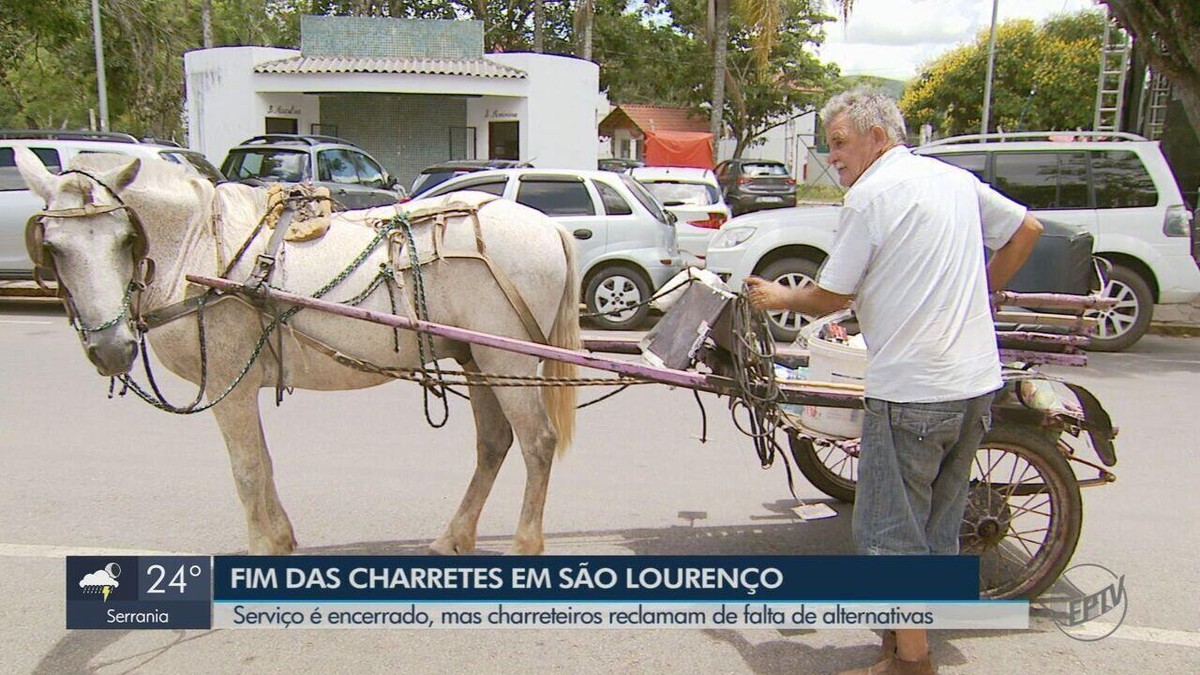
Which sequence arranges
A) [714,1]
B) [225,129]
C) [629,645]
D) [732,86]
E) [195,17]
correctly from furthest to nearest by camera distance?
[195,17] → [732,86] → [714,1] → [225,129] → [629,645]

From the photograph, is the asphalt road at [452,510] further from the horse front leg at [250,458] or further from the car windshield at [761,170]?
the car windshield at [761,170]

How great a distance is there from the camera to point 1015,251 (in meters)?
3.12

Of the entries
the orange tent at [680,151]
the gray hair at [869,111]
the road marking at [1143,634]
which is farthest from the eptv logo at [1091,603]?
the orange tent at [680,151]

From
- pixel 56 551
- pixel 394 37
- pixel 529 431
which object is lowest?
pixel 56 551

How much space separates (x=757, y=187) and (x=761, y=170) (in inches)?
32.8

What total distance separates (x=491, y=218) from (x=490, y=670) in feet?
5.76

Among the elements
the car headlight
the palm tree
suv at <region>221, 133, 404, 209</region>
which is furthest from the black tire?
the palm tree

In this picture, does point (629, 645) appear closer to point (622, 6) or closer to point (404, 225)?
point (404, 225)

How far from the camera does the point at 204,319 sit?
10.9ft

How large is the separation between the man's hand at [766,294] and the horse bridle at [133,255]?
84.8 inches

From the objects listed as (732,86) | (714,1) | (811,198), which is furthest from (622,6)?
(811,198)

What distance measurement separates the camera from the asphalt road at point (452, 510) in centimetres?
323

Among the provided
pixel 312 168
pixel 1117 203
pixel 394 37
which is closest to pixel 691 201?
pixel 312 168

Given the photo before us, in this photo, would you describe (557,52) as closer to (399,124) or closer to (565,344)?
(399,124)
